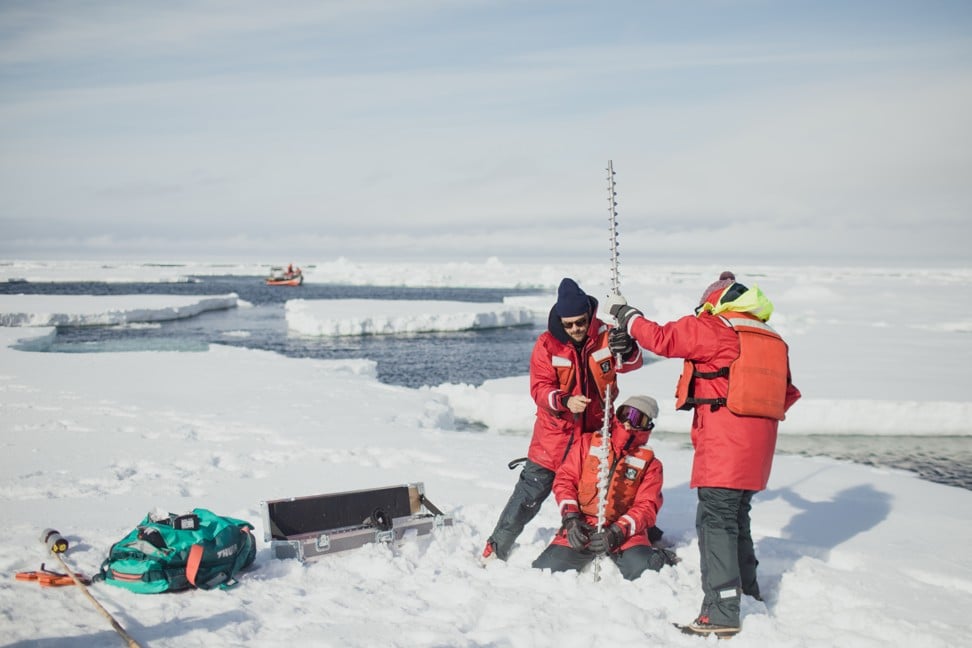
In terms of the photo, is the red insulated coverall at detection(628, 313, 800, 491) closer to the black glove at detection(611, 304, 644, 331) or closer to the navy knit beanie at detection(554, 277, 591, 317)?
the black glove at detection(611, 304, 644, 331)

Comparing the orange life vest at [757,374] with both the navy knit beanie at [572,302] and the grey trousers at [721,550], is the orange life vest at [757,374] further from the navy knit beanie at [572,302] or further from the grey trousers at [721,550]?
the navy knit beanie at [572,302]

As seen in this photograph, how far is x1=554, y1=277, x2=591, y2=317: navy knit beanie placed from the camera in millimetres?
3605

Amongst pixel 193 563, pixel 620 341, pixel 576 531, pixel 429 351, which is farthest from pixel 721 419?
pixel 429 351

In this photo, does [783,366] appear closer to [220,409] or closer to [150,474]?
[150,474]

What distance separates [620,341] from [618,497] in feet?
3.81

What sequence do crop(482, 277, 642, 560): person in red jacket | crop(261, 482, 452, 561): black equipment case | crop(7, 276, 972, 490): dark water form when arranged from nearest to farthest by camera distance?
crop(482, 277, 642, 560): person in red jacket, crop(261, 482, 452, 561): black equipment case, crop(7, 276, 972, 490): dark water

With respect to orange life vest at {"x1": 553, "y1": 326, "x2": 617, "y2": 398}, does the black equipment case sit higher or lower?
lower

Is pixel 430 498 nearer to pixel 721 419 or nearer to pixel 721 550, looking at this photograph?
pixel 721 550

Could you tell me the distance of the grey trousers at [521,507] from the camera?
3914 millimetres

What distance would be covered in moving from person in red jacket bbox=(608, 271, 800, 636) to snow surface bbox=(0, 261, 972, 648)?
0.28 metres

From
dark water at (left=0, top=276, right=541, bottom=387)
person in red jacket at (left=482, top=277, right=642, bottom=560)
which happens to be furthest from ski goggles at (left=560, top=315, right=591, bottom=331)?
dark water at (left=0, top=276, right=541, bottom=387)

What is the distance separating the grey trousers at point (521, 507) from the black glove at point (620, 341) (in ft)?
3.19

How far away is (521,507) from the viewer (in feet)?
12.9

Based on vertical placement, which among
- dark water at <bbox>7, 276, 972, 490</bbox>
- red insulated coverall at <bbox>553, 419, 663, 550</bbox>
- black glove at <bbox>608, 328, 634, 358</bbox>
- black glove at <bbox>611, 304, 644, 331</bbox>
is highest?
black glove at <bbox>611, 304, 644, 331</bbox>
